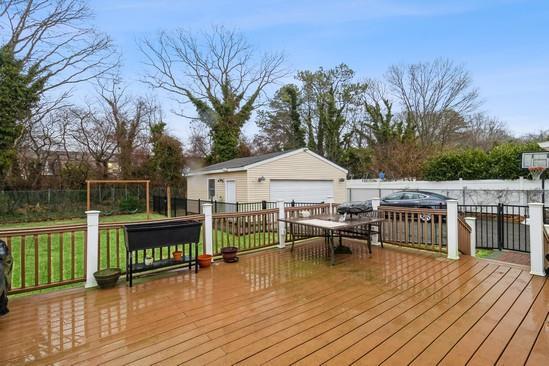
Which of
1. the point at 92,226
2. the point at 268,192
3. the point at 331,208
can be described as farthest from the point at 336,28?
the point at 92,226

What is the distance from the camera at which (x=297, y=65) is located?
22.7 m

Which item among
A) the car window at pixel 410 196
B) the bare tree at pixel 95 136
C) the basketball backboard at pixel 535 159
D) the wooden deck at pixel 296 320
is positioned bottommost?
the wooden deck at pixel 296 320

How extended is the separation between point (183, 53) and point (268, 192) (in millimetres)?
15445

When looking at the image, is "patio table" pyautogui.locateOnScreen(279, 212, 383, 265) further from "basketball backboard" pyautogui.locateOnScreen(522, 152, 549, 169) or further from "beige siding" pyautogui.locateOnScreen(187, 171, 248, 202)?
"basketball backboard" pyautogui.locateOnScreen(522, 152, 549, 169)

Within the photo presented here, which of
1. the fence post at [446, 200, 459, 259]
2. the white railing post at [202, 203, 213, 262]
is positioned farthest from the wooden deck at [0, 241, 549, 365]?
the white railing post at [202, 203, 213, 262]

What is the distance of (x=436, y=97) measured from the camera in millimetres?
21828

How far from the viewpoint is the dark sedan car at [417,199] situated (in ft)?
33.7

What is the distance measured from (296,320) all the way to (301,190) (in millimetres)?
9512

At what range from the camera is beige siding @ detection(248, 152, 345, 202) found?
1104 centimetres

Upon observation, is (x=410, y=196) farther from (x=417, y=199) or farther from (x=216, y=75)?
(x=216, y=75)

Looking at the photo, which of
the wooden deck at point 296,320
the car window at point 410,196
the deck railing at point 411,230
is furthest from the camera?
the car window at point 410,196

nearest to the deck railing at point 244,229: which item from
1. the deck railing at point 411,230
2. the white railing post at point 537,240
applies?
the deck railing at point 411,230

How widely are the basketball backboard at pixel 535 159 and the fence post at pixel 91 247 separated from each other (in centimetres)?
1384

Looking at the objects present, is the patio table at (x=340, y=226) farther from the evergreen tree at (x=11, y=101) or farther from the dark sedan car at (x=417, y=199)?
the evergreen tree at (x=11, y=101)
